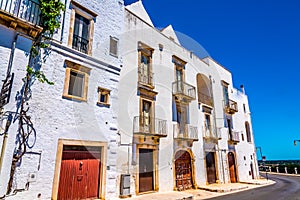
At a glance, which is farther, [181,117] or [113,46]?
[181,117]

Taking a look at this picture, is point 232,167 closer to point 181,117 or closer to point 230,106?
point 230,106

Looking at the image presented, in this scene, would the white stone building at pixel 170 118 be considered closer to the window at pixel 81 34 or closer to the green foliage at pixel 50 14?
the window at pixel 81 34

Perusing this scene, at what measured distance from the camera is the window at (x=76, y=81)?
8281 millimetres

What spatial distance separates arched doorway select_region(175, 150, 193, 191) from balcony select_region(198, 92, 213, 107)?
17.0 ft

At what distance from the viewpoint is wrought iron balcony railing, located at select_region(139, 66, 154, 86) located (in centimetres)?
1182

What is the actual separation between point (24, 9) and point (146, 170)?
30.0 ft

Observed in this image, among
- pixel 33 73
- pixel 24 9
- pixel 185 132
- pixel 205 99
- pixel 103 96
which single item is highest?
pixel 24 9

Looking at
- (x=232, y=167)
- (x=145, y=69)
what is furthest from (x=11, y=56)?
(x=232, y=167)

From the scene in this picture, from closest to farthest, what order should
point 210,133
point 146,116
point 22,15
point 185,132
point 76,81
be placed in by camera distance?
point 22,15, point 76,81, point 146,116, point 185,132, point 210,133

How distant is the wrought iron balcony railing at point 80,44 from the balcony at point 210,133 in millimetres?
11003

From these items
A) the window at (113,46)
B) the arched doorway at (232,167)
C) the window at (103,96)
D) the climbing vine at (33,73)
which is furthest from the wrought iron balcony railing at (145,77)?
the arched doorway at (232,167)

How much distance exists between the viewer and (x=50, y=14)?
795cm

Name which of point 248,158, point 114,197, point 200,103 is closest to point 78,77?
point 114,197

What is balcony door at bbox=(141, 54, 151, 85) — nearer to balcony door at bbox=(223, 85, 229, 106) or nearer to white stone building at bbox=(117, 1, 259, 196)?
white stone building at bbox=(117, 1, 259, 196)
